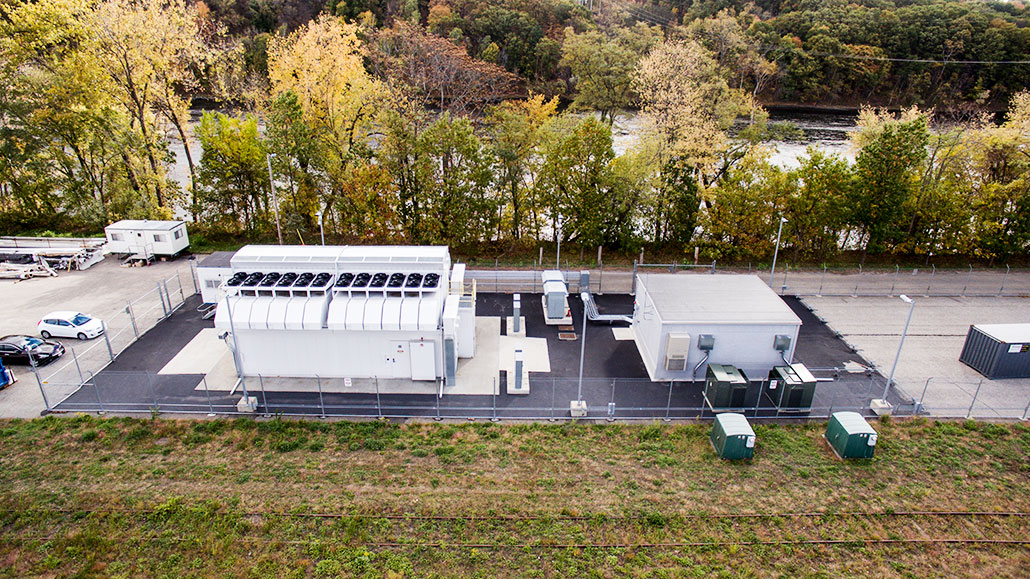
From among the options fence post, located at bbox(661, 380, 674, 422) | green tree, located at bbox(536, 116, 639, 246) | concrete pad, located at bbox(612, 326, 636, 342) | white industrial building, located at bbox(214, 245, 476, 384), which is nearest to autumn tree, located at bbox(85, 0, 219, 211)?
white industrial building, located at bbox(214, 245, 476, 384)

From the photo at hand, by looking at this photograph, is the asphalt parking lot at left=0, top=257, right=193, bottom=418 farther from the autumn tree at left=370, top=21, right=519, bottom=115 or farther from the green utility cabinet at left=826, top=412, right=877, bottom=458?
the green utility cabinet at left=826, top=412, right=877, bottom=458

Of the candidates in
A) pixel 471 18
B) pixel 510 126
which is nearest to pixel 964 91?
pixel 471 18

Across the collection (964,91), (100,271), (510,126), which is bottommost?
(100,271)

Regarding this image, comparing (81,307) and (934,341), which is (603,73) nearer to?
(934,341)

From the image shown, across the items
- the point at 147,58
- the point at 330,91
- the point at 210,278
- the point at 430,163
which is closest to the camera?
the point at 210,278

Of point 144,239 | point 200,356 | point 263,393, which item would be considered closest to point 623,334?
point 263,393

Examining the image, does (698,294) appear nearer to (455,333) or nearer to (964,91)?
(455,333)

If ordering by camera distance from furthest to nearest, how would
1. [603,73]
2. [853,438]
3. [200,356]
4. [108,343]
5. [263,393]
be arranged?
[603,73] < [200,356] < [108,343] < [263,393] < [853,438]
